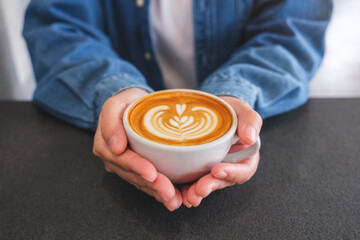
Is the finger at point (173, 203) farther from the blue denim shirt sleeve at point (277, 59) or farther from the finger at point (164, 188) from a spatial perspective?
the blue denim shirt sleeve at point (277, 59)

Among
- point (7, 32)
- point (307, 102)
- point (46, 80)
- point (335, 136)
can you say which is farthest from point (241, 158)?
point (7, 32)

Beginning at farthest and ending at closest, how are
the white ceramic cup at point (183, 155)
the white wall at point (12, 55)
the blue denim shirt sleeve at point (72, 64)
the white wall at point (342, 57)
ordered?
the white wall at point (342, 57) < the white wall at point (12, 55) < the blue denim shirt sleeve at point (72, 64) < the white ceramic cup at point (183, 155)

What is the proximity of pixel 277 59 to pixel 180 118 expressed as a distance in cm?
49

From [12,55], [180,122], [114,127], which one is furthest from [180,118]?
[12,55]

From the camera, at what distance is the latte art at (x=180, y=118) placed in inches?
21.9

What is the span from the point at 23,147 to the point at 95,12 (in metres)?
0.67

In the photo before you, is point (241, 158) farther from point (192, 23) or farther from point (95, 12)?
point (95, 12)

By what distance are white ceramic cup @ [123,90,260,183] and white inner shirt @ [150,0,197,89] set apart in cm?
80

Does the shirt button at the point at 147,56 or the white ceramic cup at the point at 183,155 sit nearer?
the white ceramic cup at the point at 183,155

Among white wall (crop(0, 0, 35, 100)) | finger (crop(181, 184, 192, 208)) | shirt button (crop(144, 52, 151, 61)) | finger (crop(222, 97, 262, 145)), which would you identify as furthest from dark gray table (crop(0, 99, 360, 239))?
white wall (crop(0, 0, 35, 100))

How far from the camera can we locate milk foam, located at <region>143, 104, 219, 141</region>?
57 cm

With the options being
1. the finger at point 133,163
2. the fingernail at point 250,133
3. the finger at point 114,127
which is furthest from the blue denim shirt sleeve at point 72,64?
the fingernail at point 250,133

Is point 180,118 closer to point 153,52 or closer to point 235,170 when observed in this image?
point 235,170

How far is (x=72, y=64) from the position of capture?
0.94 m
